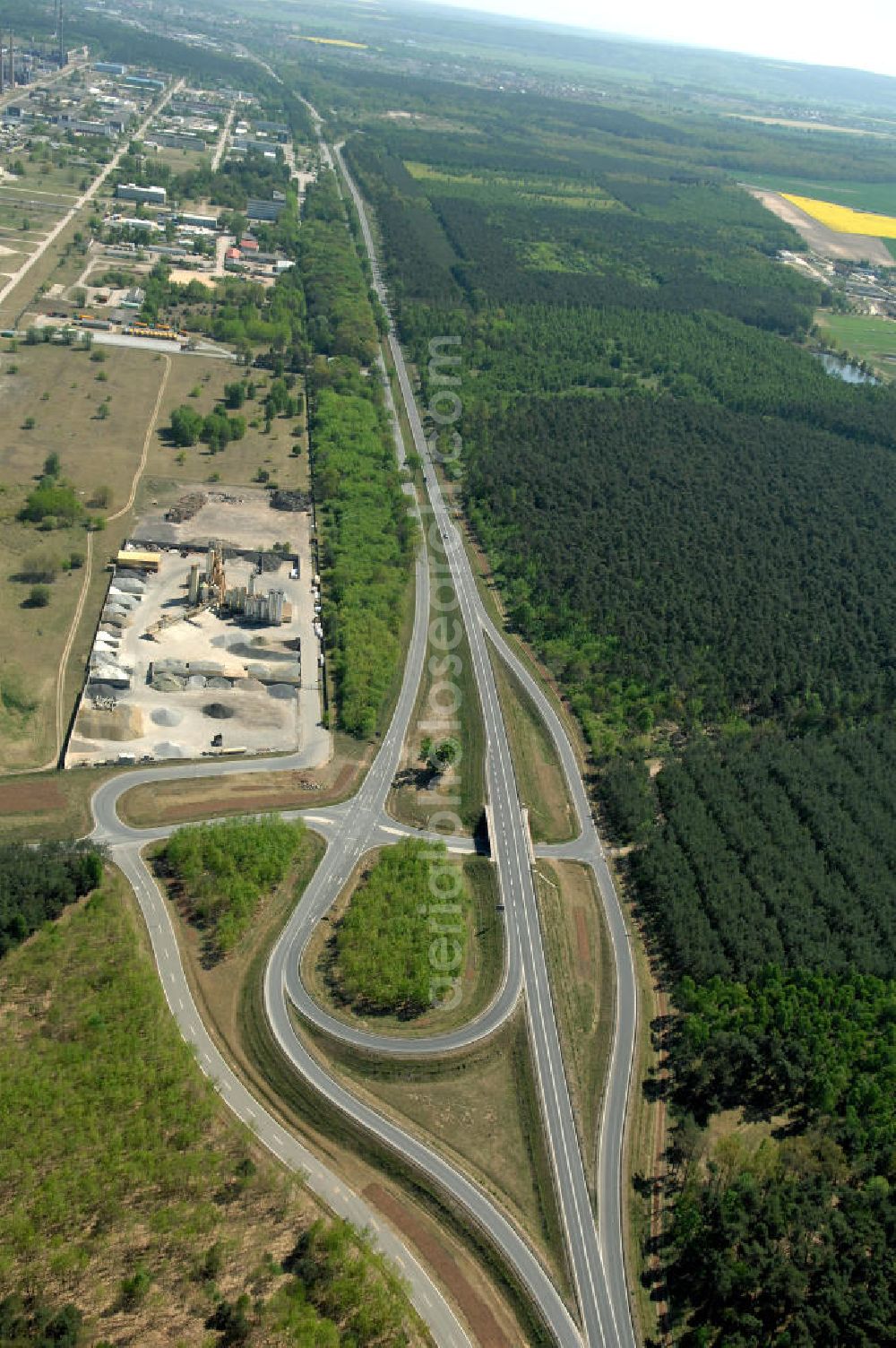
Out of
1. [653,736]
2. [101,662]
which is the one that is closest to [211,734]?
[101,662]

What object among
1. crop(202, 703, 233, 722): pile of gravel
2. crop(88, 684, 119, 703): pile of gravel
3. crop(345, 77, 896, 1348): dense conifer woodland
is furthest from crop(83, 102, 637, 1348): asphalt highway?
crop(88, 684, 119, 703): pile of gravel

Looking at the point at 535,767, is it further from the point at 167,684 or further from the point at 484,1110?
the point at 484,1110

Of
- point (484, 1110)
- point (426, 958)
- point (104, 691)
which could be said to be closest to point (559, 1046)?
point (484, 1110)

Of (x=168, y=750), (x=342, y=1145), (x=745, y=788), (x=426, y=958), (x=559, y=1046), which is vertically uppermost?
(x=745, y=788)

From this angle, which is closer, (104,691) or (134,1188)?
(134,1188)

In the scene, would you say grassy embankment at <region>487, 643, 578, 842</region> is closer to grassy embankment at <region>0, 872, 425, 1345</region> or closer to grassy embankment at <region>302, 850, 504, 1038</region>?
grassy embankment at <region>302, 850, 504, 1038</region>

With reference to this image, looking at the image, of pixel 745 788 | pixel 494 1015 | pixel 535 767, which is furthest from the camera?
pixel 535 767

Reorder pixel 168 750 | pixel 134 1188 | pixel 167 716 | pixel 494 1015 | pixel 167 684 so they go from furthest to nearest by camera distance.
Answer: pixel 167 684 → pixel 167 716 → pixel 168 750 → pixel 494 1015 → pixel 134 1188

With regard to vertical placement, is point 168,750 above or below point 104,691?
below

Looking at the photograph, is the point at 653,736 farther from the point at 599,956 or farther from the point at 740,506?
the point at 740,506
